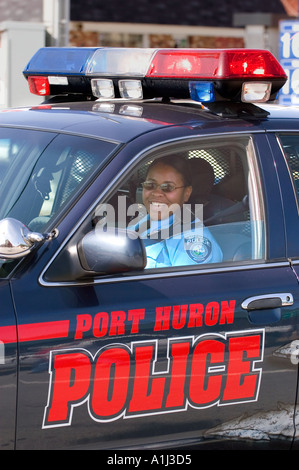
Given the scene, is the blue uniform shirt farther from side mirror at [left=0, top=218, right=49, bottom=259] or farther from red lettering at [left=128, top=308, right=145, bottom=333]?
side mirror at [left=0, top=218, right=49, bottom=259]

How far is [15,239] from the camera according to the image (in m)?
2.78

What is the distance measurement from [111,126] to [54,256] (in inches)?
24.6

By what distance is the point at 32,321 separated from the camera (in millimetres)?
2789

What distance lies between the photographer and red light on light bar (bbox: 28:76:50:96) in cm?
401

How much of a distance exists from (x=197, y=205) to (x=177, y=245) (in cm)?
20

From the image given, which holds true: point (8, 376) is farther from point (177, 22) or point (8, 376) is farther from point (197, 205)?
point (177, 22)

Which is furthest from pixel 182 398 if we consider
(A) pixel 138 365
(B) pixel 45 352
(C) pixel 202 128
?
(C) pixel 202 128

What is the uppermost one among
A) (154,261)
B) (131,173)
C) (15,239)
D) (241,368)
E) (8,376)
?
(131,173)

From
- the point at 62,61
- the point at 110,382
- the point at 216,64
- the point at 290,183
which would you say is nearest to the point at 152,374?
the point at 110,382

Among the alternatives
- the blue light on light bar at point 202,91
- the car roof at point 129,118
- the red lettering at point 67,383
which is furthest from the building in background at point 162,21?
Answer: the red lettering at point 67,383

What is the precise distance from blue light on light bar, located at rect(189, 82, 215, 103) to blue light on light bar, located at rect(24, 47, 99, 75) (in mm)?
573

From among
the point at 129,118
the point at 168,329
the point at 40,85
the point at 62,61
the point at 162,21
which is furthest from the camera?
the point at 162,21

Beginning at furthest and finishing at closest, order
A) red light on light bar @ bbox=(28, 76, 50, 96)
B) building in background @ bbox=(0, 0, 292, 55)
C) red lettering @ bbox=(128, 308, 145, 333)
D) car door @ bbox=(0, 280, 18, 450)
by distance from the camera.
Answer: building in background @ bbox=(0, 0, 292, 55) → red light on light bar @ bbox=(28, 76, 50, 96) → red lettering @ bbox=(128, 308, 145, 333) → car door @ bbox=(0, 280, 18, 450)

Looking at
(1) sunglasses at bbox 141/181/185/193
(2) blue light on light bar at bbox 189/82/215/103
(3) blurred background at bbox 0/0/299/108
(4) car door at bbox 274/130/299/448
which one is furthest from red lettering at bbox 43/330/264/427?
(3) blurred background at bbox 0/0/299/108
